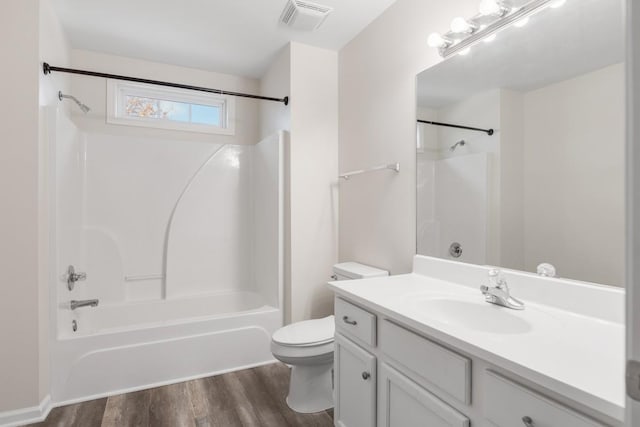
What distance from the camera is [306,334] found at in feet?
6.67

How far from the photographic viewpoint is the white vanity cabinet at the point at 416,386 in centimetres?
80

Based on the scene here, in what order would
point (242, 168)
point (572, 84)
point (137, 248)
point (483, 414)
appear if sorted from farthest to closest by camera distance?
1. point (242, 168)
2. point (137, 248)
3. point (572, 84)
4. point (483, 414)

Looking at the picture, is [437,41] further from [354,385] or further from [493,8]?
[354,385]

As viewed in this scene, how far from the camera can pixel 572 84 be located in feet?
4.04

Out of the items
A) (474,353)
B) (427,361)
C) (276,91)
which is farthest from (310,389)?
(276,91)

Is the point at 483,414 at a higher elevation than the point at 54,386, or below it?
higher

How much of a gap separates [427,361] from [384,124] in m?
1.58

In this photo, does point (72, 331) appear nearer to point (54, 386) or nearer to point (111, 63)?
point (54, 386)

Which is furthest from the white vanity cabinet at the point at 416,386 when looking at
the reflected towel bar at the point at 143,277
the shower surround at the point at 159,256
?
the reflected towel bar at the point at 143,277

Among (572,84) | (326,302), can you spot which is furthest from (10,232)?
(572,84)

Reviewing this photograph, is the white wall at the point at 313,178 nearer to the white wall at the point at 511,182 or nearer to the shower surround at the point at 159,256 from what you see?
the shower surround at the point at 159,256

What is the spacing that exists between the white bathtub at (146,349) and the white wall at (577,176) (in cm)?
199

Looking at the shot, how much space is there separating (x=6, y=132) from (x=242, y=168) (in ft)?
5.87

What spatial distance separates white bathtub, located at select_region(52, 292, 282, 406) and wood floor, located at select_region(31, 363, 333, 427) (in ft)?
0.29
